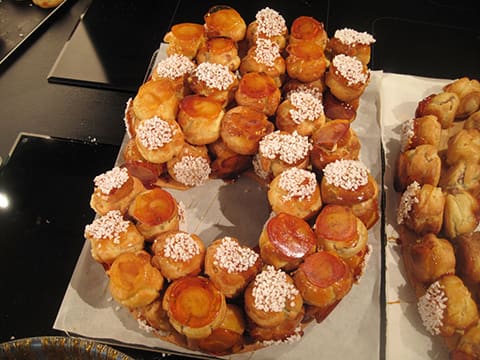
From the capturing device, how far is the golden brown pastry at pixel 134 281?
3.69ft

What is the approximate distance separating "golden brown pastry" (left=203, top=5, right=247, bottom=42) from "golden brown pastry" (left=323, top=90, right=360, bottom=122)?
0.36 metres

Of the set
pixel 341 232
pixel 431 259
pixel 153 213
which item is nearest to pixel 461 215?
pixel 431 259

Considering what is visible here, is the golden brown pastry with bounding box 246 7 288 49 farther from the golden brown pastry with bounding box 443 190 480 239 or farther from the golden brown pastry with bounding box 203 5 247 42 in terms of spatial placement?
the golden brown pastry with bounding box 443 190 480 239

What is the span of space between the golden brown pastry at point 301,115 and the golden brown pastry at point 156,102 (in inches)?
12.6

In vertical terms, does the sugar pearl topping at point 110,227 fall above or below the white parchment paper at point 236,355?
above

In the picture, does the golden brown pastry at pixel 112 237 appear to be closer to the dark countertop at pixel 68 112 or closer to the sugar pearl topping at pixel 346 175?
the dark countertop at pixel 68 112

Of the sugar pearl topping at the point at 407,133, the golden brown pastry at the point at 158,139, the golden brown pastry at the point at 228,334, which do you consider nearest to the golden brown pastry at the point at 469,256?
the sugar pearl topping at the point at 407,133

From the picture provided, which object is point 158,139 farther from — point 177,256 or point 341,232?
point 341,232

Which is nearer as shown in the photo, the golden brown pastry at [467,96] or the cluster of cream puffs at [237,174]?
the cluster of cream puffs at [237,174]

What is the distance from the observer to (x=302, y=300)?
1148mm

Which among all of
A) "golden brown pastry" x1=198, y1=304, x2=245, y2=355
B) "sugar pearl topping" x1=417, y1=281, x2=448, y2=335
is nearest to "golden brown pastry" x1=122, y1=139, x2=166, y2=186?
"golden brown pastry" x1=198, y1=304, x2=245, y2=355

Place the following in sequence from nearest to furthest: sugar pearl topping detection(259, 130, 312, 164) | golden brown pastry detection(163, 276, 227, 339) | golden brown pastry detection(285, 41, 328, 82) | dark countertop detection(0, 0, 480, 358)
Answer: golden brown pastry detection(163, 276, 227, 339) → sugar pearl topping detection(259, 130, 312, 164) → dark countertop detection(0, 0, 480, 358) → golden brown pastry detection(285, 41, 328, 82)

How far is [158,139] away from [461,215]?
0.85m

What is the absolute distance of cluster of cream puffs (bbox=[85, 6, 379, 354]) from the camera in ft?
3.74
